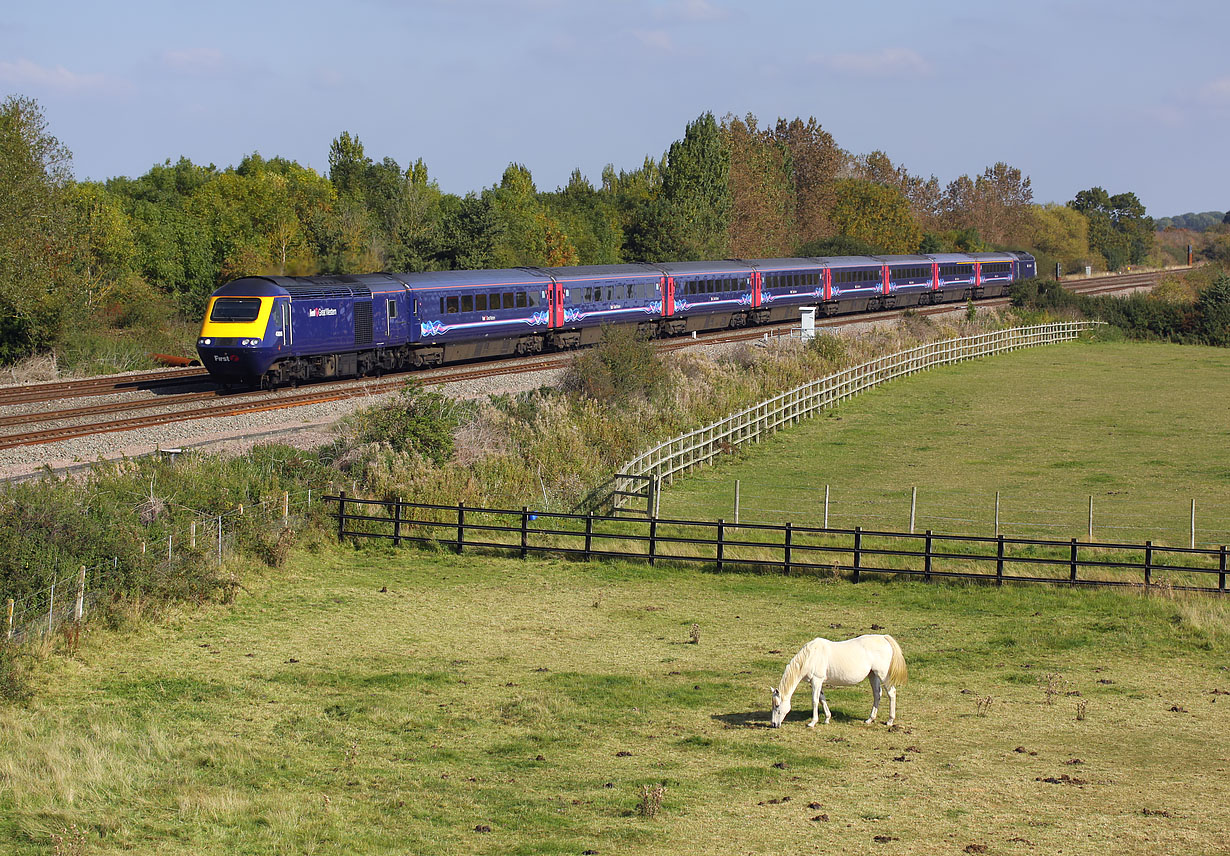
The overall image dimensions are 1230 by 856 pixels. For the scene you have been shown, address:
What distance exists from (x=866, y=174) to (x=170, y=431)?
16315cm

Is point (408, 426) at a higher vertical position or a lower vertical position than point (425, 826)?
higher

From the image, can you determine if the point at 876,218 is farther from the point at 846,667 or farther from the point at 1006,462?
the point at 846,667

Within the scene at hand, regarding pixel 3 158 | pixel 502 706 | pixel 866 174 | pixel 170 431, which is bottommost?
pixel 502 706

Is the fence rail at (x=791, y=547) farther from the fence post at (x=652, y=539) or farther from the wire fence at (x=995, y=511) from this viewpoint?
the wire fence at (x=995, y=511)

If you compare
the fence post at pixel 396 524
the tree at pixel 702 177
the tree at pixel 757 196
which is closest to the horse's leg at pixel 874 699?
the fence post at pixel 396 524

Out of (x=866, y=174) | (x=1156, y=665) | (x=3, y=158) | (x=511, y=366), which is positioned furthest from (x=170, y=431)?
(x=866, y=174)

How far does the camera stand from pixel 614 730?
16.1m

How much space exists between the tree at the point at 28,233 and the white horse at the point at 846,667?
1520 inches

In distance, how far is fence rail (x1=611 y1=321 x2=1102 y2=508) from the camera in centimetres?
3575

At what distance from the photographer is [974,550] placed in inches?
1069

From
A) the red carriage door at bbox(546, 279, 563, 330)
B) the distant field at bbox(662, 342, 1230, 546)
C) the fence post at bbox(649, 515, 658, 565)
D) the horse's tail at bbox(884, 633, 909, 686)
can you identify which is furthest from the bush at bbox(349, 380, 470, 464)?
the red carriage door at bbox(546, 279, 563, 330)

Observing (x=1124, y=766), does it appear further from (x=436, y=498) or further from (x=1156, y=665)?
(x=436, y=498)

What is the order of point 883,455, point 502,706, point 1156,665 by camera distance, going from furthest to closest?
point 883,455, point 1156,665, point 502,706

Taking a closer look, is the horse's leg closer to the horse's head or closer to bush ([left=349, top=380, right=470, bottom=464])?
the horse's head
